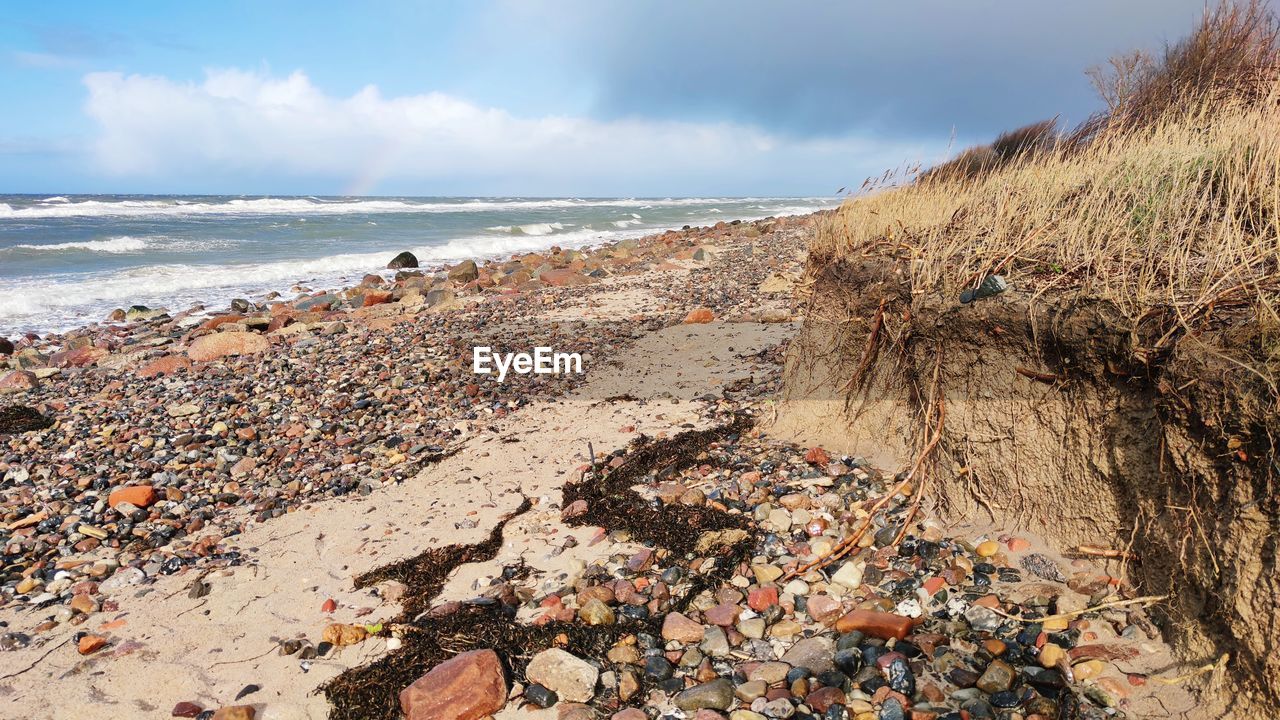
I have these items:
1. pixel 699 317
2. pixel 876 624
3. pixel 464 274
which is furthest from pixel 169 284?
pixel 876 624

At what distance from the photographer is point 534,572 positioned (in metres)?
3.80

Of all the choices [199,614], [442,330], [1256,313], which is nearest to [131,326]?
[442,330]

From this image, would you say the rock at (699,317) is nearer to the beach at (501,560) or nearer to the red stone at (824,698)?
the beach at (501,560)

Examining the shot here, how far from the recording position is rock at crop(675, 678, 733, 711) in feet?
8.86

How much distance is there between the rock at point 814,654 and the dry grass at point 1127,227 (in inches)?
73.2

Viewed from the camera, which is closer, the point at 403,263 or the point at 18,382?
the point at 18,382

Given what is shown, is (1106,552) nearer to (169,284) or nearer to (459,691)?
(459,691)

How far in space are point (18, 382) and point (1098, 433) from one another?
37.4 feet

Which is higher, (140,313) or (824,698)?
(140,313)

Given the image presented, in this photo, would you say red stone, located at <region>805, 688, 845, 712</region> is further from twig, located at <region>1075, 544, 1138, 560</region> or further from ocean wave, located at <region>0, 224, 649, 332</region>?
ocean wave, located at <region>0, 224, 649, 332</region>

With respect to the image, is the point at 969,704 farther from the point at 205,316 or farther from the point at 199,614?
the point at 205,316

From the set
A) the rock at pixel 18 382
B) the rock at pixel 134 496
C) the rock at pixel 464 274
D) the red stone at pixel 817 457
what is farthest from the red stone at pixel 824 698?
the rock at pixel 464 274

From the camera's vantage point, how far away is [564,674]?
289 cm

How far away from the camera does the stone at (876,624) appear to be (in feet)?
9.59
